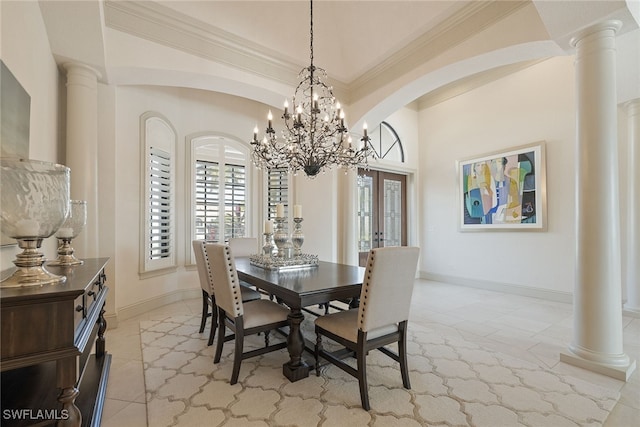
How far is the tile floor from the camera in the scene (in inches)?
74.5

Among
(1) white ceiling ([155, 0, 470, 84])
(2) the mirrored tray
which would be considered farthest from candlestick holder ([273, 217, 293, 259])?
(1) white ceiling ([155, 0, 470, 84])

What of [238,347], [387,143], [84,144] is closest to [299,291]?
[238,347]

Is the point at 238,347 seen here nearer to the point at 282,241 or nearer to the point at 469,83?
the point at 282,241

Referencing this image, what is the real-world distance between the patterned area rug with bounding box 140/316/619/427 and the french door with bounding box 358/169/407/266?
133 inches

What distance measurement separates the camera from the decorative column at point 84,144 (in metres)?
2.95

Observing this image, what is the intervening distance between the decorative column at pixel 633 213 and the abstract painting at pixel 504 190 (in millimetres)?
922

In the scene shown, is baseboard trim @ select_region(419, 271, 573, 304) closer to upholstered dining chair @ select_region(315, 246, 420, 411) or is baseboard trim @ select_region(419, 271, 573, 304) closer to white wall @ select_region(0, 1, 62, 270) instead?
upholstered dining chair @ select_region(315, 246, 420, 411)

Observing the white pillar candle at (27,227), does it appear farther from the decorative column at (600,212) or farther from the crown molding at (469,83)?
the crown molding at (469,83)

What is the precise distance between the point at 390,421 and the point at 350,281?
0.90 metres

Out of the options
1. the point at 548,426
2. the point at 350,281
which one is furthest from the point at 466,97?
the point at 548,426

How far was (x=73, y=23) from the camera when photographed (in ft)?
8.09

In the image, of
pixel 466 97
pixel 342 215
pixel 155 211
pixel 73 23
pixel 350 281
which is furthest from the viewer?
pixel 466 97

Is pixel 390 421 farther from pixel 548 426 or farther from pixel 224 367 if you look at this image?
pixel 224 367

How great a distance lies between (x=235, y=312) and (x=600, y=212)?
288 centimetres
